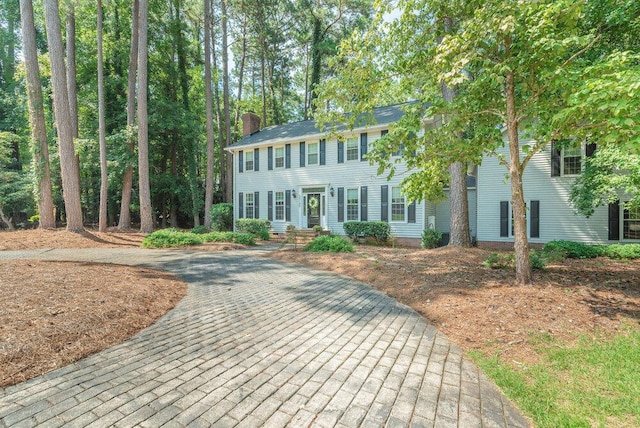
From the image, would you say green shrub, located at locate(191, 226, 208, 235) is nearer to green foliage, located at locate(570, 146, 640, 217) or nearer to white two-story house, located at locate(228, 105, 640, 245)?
white two-story house, located at locate(228, 105, 640, 245)

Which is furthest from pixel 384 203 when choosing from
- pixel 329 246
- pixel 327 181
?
pixel 329 246

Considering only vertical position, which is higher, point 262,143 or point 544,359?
point 262,143

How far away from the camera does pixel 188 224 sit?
24078mm

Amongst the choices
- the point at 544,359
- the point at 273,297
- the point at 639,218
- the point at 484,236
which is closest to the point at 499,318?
the point at 544,359

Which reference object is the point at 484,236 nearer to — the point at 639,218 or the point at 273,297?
the point at 639,218

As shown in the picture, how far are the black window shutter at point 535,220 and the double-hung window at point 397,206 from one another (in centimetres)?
497

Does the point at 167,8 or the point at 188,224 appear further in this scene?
the point at 188,224

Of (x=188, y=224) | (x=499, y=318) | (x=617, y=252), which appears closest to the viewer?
(x=499, y=318)

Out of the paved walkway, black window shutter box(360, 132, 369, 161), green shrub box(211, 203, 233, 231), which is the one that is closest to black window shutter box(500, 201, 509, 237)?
black window shutter box(360, 132, 369, 161)

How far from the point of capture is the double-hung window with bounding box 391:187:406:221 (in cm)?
1395

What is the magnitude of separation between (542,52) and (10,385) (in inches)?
276

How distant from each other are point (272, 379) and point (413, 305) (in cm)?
296

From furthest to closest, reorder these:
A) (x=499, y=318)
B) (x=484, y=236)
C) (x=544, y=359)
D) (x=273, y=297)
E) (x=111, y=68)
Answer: (x=111, y=68) < (x=484, y=236) < (x=273, y=297) < (x=499, y=318) < (x=544, y=359)

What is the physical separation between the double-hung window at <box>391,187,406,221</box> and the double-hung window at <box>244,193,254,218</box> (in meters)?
8.49
